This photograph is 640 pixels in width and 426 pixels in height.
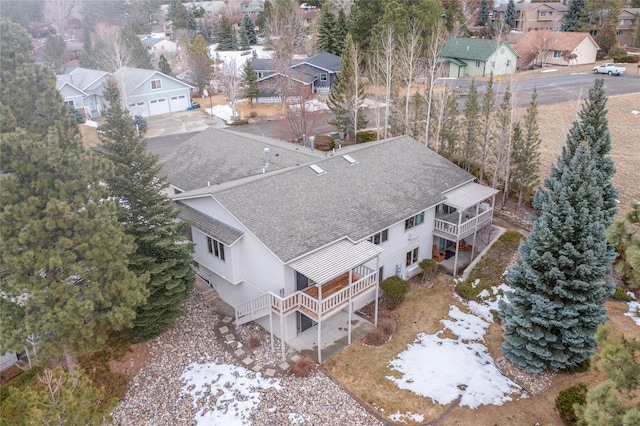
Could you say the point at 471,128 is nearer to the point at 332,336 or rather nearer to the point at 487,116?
the point at 487,116

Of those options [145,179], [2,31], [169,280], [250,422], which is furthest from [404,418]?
[2,31]

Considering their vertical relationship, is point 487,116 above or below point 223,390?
above

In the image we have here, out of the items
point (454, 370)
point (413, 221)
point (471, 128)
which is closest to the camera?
point (454, 370)

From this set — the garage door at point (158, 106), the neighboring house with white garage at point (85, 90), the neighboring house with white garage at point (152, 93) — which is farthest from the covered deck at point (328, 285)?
the garage door at point (158, 106)

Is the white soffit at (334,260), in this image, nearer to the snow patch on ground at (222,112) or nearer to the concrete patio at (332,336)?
the concrete patio at (332,336)

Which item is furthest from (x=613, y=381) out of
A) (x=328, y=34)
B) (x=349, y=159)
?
(x=328, y=34)

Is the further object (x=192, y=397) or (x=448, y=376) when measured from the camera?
(x=448, y=376)

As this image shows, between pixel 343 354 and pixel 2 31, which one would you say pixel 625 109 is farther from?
pixel 2 31

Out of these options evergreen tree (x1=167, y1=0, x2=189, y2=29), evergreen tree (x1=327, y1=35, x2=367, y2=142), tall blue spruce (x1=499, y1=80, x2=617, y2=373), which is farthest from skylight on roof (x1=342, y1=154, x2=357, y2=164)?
evergreen tree (x1=167, y1=0, x2=189, y2=29)
